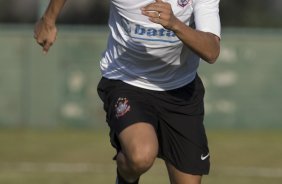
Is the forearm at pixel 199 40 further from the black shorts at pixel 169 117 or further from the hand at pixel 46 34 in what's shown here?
the hand at pixel 46 34

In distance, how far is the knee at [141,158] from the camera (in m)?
7.12

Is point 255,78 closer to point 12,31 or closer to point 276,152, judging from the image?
point 276,152

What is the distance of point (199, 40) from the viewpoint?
652 cm

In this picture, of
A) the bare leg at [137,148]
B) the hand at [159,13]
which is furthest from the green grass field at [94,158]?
the hand at [159,13]

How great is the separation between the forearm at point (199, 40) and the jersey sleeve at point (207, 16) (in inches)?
3.6

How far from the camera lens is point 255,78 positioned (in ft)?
49.6

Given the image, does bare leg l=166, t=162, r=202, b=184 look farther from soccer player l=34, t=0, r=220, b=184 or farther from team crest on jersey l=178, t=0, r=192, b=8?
team crest on jersey l=178, t=0, r=192, b=8

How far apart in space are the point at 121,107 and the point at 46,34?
2.33ft

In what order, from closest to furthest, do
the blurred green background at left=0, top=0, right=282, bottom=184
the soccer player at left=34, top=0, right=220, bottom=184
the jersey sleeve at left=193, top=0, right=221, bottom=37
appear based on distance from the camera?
the jersey sleeve at left=193, top=0, right=221, bottom=37, the soccer player at left=34, top=0, right=220, bottom=184, the blurred green background at left=0, top=0, right=282, bottom=184

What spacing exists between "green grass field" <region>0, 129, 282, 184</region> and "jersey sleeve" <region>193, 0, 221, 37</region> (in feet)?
12.5

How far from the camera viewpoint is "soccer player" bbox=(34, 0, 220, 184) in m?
7.24

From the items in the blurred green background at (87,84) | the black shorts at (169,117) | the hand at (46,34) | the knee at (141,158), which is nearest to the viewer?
the knee at (141,158)

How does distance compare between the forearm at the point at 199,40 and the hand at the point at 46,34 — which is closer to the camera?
the forearm at the point at 199,40

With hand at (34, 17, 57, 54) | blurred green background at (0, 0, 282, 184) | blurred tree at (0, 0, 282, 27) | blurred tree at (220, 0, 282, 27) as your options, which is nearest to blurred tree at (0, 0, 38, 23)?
blurred tree at (0, 0, 282, 27)
